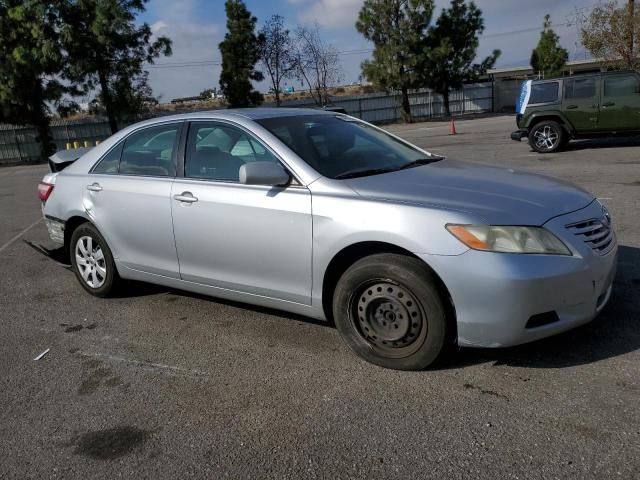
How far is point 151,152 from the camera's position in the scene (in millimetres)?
4691

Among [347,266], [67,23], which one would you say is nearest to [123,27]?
[67,23]

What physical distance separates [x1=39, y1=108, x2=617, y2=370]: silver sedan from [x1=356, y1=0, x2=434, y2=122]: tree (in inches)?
1223

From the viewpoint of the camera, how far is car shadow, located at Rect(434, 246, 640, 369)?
11.3ft

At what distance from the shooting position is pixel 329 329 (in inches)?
166

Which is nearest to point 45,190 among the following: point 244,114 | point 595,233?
point 244,114

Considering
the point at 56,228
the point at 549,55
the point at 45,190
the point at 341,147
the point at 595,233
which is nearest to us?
the point at 595,233

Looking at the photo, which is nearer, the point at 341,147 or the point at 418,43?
the point at 341,147

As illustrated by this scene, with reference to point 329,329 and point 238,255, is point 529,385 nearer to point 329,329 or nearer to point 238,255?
point 329,329

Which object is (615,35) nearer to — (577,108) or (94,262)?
(577,108)

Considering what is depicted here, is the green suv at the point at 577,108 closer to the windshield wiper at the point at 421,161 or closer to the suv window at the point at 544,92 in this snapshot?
the suv window at the point at 544,92

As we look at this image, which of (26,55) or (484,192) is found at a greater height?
(26,55)

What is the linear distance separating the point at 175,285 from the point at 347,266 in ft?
5.34

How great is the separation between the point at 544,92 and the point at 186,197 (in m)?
11.7

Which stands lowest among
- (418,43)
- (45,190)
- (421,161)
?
(45,190)
